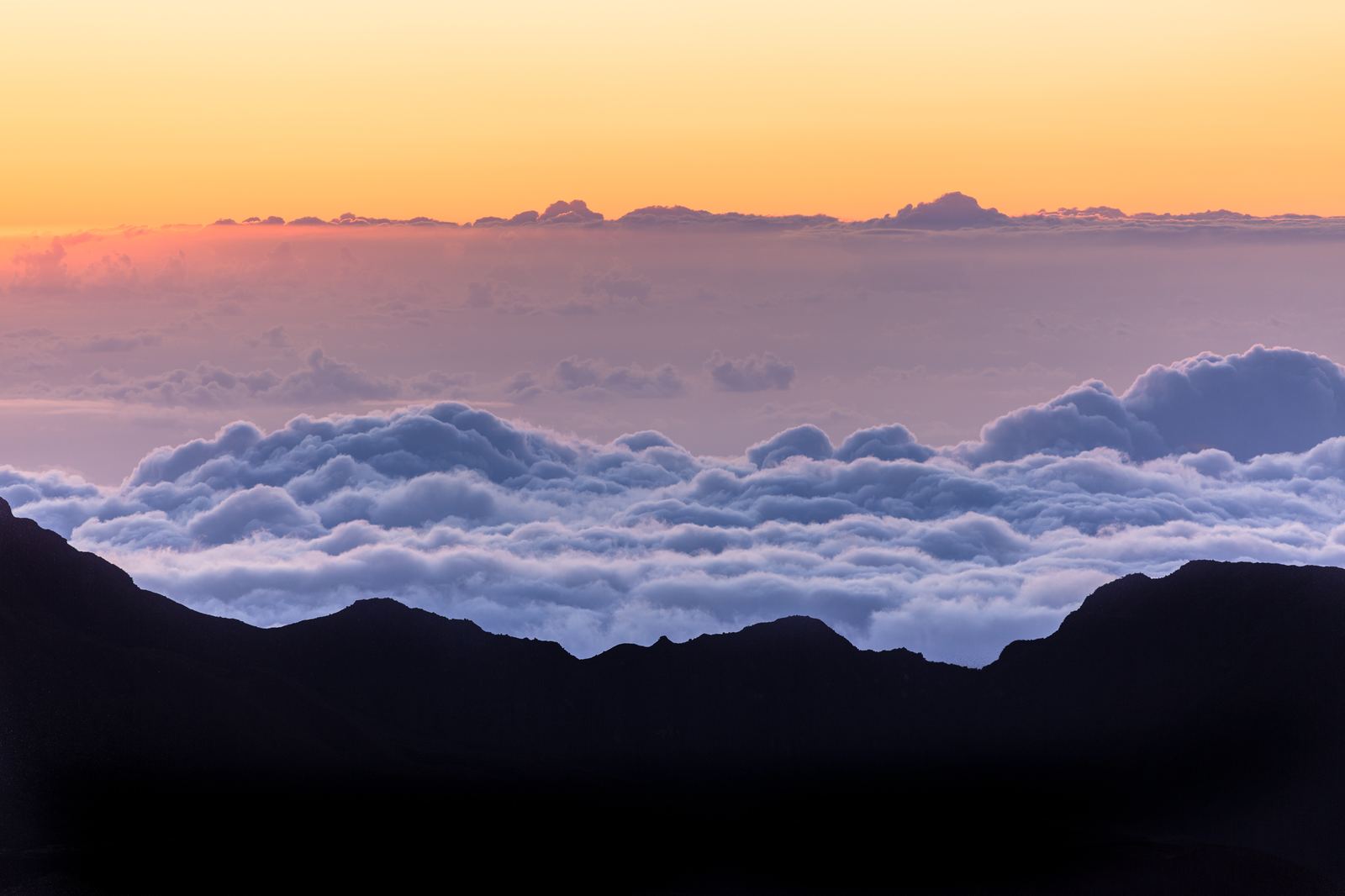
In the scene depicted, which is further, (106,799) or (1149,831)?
(1149,831)

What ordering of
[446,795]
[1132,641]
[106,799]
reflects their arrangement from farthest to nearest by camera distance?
[1132,641] < [446,795] < [106,799]

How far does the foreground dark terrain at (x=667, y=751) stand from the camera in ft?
352

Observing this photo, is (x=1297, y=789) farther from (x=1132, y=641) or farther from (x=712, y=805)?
(x=712, y=805)

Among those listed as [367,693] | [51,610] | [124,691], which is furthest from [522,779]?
[51,610]

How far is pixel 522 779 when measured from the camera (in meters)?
123

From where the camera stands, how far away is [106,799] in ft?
360

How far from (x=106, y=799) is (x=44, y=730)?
7.58 metres

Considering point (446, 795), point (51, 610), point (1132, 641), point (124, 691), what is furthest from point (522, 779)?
point (1132, 641)

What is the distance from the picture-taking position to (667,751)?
13200 centimetres

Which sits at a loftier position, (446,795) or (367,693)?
(367,693)

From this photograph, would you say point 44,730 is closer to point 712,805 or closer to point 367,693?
point 367,693

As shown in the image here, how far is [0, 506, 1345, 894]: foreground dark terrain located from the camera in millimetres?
107375

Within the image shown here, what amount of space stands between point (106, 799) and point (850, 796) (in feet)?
172

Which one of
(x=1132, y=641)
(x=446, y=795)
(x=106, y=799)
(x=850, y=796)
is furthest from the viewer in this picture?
(x=1132, y=641)
